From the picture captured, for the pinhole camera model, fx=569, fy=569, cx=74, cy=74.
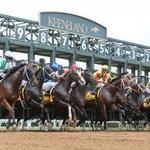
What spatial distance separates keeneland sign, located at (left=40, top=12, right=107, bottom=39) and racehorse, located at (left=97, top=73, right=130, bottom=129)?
2516 cm

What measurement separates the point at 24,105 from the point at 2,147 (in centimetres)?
1001

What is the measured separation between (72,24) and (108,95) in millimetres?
29344

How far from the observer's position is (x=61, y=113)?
23.6m

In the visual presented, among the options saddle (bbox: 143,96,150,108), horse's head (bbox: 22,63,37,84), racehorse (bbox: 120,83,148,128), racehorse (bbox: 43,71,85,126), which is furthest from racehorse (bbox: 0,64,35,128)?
saddle (bbox: 143,96,150,108)

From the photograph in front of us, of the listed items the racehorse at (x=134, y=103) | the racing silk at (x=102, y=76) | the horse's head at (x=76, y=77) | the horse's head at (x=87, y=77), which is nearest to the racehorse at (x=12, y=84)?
the horse's head at (x=76, y=77)

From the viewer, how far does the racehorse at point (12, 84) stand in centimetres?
1992

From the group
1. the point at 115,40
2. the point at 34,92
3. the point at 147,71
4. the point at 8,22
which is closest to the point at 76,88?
the point at 34,92

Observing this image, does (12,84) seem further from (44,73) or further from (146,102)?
(146,102)

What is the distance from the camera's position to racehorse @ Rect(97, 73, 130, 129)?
2409cm

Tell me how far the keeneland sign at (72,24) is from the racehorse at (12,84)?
28568 mm

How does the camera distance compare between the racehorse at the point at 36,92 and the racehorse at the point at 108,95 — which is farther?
the racehorse at the point at 108,95

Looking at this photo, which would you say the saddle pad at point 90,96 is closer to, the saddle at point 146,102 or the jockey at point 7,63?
the saddle at point 146,102

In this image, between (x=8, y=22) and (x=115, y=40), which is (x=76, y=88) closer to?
(x=8, y=22)

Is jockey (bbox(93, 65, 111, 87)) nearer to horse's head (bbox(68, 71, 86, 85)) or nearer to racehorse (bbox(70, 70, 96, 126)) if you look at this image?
racehorse (bbox(70, 70, 96, 126))
